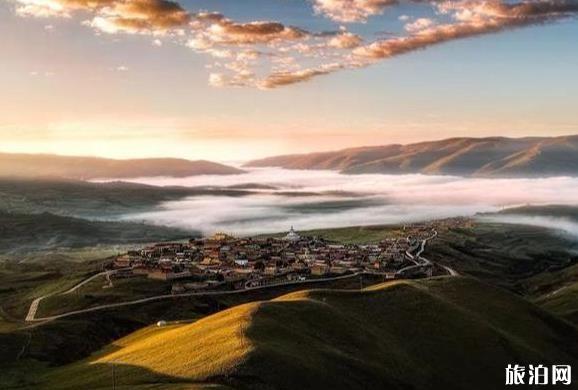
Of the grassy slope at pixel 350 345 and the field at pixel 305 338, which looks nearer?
the grassy slope at pixel 350 345

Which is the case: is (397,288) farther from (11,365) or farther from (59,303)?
(59,303)

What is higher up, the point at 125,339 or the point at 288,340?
the point at 288,340

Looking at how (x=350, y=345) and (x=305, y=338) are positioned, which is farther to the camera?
(x=350, y=345)

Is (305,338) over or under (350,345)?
over

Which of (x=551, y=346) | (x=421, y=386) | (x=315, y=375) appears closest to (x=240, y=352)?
(x=315, y=375)

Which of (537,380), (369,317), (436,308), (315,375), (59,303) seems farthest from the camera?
(59,303)

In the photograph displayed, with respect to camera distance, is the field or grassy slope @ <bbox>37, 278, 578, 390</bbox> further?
the field

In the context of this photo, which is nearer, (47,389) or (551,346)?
(47,389)

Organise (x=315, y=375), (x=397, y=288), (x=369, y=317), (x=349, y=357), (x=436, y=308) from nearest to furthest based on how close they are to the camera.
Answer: (x=315, y=375)
(x=349, y=357)
(x=369, y=317)
(x=436, y=308)
(x=397, y=288)
